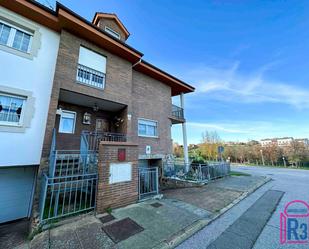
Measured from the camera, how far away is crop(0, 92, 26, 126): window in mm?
5457

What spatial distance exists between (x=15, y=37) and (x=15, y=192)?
7068 mm

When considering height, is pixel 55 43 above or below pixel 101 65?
above

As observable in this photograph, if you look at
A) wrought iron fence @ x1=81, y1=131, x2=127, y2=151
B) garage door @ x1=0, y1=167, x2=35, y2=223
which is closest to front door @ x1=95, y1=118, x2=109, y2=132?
wrought iron fence @ x1=81, y1=131, x2=127, y2=151

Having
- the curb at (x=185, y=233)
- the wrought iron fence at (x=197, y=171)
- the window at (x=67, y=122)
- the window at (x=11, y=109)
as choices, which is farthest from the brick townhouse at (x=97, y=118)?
the curb at (x=185, y=233)

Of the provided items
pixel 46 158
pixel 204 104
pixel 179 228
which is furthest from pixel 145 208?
pixel 204 104

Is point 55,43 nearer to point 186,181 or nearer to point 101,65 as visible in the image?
point 101,65

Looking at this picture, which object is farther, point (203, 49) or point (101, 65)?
point (203, 49)

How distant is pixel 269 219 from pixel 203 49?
41.1ft

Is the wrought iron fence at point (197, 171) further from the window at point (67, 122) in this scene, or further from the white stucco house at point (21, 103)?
the white stucco house at point (21, 103)

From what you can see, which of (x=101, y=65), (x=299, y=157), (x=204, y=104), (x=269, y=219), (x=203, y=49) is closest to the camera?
(x=269, y=219)

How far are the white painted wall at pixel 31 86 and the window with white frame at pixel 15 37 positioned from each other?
509 mm


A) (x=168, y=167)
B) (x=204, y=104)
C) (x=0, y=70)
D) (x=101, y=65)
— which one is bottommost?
(x=168, y=167)

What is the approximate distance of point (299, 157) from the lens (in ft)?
92.7

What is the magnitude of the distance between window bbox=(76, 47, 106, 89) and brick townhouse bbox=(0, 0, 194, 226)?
0.17 feet
